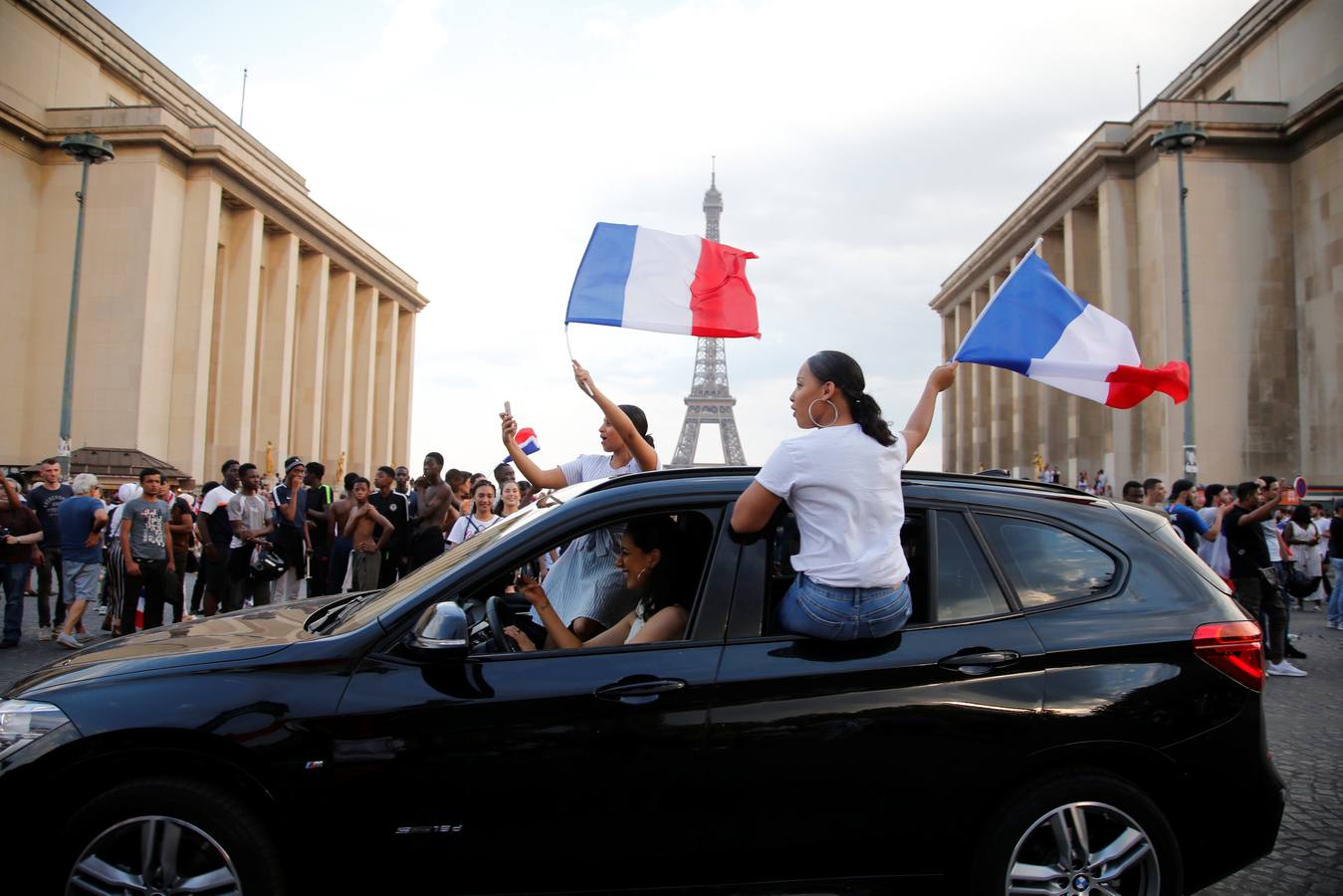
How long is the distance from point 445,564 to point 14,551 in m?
8.63

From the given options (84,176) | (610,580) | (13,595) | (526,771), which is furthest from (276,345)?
(526,771)

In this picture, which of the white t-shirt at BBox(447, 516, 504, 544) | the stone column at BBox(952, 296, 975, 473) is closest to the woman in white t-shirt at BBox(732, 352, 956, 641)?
the white t-shirt at BBox(447, 516, 504, 544)

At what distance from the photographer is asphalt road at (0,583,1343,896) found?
12.8ft

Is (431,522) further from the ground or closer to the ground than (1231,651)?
further from the ground

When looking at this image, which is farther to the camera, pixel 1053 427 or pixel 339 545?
pixel 1053 427

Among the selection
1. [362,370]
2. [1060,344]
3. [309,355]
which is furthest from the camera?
[362,370]

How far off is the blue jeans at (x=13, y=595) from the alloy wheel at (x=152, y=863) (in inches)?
318

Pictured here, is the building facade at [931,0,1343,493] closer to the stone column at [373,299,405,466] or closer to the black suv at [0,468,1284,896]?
the black suv at [0,468,1284,896]

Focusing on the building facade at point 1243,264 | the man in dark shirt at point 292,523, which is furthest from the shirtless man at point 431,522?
the building facade at point 1243,264

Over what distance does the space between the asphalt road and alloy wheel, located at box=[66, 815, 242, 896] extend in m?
3.67

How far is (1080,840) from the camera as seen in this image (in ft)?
9.77

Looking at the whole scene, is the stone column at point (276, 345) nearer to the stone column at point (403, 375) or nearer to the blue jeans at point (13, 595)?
the stone column at point (403, 375)

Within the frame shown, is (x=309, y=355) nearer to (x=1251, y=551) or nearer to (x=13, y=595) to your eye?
(x=13, y=595)

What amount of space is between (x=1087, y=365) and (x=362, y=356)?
177 ft
